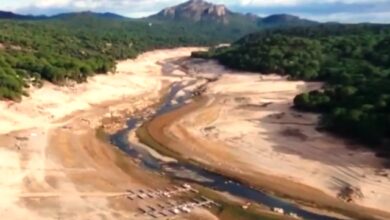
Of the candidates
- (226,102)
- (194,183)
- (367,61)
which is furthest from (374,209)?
(367,61)

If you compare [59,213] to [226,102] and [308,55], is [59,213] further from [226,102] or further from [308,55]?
[308,55]

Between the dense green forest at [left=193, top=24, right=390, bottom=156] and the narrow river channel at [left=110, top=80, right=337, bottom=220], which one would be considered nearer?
the narrow river channel at [left=110, top=80, right=337, bottom=220]

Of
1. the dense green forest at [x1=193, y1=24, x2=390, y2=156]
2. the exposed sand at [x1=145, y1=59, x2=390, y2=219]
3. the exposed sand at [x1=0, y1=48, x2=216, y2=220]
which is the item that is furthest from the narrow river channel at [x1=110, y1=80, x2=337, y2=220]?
the dense green forest at [x1=193, y1=24, x2=390, y2=156]

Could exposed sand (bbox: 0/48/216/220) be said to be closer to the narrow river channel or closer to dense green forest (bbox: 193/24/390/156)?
the narrow river channel

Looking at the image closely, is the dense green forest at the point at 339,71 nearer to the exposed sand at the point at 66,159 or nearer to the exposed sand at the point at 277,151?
the exposed sand at the point at 277,151

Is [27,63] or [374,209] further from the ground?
[27,63]

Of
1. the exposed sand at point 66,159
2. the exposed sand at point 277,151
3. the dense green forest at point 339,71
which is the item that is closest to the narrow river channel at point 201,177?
the exposed sand at point 277,151
